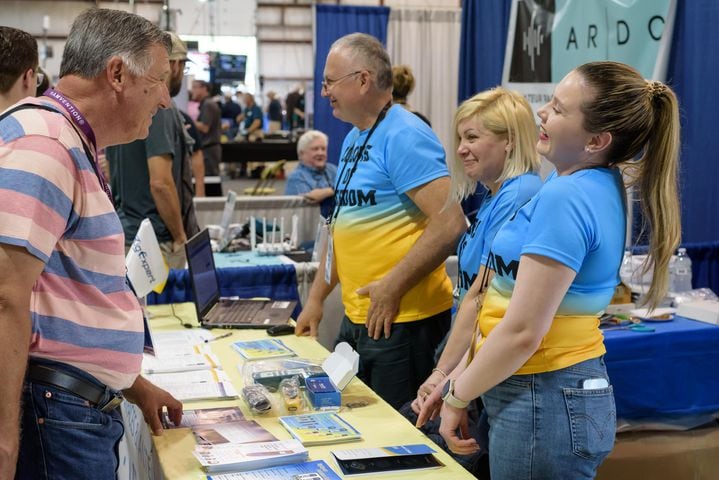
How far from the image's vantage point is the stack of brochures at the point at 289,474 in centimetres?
152

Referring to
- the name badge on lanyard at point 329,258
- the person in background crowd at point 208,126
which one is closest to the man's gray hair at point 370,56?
the name badge on lanyard at point 329,258

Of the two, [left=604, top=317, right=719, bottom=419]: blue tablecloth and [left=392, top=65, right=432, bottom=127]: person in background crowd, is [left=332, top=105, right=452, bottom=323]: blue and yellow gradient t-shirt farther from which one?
[left=392, top=65, right=432, bottom=127]: person in background crowd

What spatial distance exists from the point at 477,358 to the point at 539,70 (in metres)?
3.65

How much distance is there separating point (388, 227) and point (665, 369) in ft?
4.00

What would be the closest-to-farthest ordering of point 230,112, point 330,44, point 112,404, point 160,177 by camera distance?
Result: 1. point 112,404
2. point 160,177
3. point 330,44
4. point 230,112

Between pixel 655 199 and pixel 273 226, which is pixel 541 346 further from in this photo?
pixel 273 226

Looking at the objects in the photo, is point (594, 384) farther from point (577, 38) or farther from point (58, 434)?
point (577, 38)

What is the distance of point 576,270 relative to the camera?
1.48m

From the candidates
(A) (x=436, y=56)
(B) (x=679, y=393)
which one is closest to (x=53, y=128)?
(B) (x=679, y=393)

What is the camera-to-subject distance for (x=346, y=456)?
1615mm

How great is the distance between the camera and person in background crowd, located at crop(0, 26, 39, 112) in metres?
2.08

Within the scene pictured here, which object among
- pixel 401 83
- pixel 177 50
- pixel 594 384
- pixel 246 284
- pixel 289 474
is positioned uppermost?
pixel 177 50

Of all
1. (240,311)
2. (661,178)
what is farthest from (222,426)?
(240,311)

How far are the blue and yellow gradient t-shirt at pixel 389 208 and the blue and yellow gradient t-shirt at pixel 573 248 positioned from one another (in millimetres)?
731
